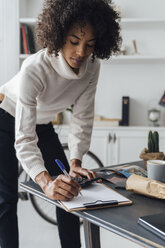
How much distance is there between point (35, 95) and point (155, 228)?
0.75 metres

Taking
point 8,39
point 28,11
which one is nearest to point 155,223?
point 8,39

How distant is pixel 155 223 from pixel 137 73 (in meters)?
2.65

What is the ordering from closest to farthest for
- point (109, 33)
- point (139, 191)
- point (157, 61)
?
point (139, 191)
point (109, 33)
point (157, 61)

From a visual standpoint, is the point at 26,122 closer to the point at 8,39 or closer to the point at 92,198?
the point at 92,198

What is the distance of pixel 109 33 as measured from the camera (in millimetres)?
1494

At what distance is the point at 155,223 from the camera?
92 cm

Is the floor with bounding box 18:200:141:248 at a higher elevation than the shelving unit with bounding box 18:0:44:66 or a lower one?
lower

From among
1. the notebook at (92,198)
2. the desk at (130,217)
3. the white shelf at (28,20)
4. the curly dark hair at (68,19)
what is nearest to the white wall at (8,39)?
the white shelf at (28,20)

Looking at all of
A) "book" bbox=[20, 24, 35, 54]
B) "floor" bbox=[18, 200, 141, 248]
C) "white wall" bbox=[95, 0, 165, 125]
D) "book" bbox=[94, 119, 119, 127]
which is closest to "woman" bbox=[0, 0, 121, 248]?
"floor" bbox=[18, 200, 141, 248]

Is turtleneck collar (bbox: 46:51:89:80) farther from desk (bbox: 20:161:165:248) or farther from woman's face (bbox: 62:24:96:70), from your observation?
desk (bbox: 20:161:165:248)

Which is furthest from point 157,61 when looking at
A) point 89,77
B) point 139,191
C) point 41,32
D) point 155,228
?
point 155,228

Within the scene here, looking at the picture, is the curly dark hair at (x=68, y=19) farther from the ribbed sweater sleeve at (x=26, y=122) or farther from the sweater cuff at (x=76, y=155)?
Answer: the sweater cuff at (x=76, y=155)

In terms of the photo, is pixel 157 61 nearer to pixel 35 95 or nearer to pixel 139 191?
pixel 35 95

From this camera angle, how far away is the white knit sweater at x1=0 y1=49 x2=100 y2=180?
1388mm
